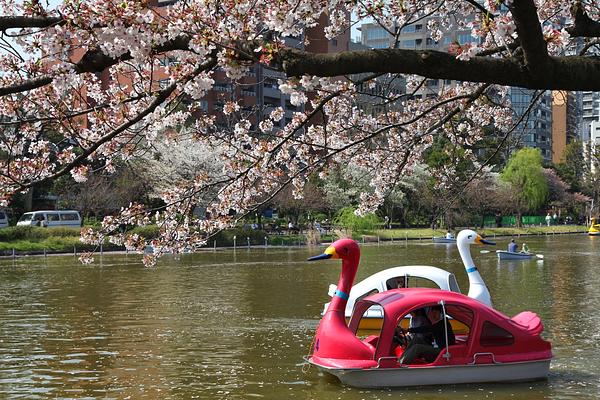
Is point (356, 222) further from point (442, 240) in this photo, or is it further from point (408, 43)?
point (408, 43)

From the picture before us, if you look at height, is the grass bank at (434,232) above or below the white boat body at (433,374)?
above

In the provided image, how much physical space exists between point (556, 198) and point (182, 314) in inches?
3156

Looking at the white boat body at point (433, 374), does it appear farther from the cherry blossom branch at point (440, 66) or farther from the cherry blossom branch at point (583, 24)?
the cherry blossom branch at point (440, 66)

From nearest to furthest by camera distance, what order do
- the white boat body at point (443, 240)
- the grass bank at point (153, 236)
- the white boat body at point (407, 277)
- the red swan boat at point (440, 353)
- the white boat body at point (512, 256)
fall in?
the red swan boat at point (440, 353), the white boat body at point (407, 277), the white boat body at point (512, 256), the grass bank at point (153, 236), the white boat body at point (443, 240)

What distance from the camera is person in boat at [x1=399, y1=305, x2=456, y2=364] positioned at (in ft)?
37.8

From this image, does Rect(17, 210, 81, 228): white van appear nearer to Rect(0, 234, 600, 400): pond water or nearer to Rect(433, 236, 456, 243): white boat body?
Rect(0, 234, 600, 400): pond water

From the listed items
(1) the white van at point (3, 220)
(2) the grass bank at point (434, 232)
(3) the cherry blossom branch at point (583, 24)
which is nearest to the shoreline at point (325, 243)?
(2) the grass bank at point (434, 232)

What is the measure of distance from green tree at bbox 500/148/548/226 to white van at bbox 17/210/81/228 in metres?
46.9

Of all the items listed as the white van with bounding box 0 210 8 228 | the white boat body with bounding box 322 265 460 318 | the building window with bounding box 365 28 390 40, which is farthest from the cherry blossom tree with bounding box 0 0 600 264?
the building window with bounding box 365 28 390 40

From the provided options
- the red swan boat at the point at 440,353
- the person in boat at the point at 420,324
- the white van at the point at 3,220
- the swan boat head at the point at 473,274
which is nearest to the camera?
the red swan boat at the point at 440,353

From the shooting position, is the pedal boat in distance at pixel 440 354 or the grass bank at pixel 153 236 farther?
the grass bank at pixel 153 236

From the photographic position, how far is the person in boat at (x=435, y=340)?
1153 cm

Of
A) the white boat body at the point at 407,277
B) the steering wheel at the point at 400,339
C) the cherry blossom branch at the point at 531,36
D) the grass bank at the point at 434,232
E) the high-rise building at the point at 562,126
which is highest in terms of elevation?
the high-rise building at the point at 562,126

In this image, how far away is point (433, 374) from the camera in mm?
11523
